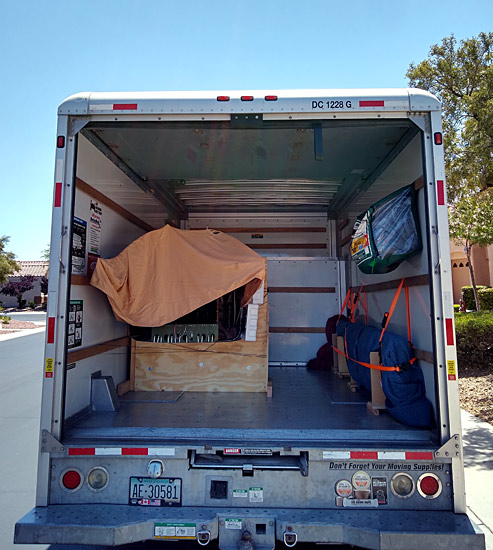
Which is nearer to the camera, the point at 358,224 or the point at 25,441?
the point at 358,224

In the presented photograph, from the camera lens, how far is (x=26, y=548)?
2904 millimetres

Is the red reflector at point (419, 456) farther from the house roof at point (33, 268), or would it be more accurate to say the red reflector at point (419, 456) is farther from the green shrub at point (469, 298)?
the house roof at point (33, 268)

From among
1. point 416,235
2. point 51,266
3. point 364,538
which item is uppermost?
point 416,235

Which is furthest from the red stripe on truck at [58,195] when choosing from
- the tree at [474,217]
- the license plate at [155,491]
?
the tree at [474,217]

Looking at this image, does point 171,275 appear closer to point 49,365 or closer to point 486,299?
point 49,365

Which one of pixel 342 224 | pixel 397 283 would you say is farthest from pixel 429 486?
pixel 342 224

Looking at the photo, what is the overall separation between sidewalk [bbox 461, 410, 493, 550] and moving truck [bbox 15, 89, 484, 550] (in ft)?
3.99

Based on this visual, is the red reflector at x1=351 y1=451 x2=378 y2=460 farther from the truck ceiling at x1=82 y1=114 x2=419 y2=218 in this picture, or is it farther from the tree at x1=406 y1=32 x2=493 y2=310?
the tree at x1=406 y1=32 x2=493 y2=310

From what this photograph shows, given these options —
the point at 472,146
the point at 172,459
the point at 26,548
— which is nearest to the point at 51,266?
the point at 172,459

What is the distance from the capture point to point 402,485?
→ 2.35 metres

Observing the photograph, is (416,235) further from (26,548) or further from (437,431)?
(26,548)

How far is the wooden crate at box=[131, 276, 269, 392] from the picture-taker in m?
4.02

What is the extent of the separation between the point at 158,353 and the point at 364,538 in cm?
252

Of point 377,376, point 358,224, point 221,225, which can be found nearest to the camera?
point 377,376
